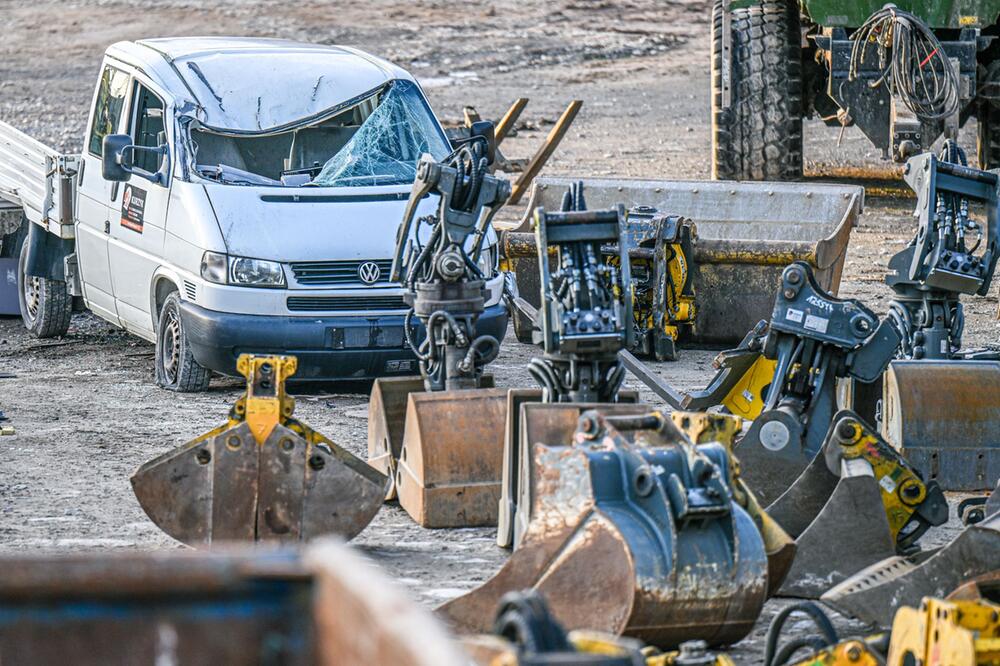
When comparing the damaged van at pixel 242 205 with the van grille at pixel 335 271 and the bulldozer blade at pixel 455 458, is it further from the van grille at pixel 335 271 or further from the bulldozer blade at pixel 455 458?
the bulldozer blade at pixel 455 458

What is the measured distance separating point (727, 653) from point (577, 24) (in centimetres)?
2606

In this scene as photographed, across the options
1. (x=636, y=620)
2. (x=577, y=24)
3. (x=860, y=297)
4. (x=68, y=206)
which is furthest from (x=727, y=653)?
(x=577, y=24)

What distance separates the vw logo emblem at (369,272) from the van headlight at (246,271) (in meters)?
0.42

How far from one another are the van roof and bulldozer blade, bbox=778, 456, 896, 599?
4975mm

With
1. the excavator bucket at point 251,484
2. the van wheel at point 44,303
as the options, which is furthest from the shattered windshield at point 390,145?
the excavator bucket at point 251,484

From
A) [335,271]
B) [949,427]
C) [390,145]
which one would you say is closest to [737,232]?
[390,145]

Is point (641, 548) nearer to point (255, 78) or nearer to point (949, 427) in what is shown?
point (949, 427)

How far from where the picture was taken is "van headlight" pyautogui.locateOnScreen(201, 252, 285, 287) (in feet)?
30.6

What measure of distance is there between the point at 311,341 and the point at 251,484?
114 inches

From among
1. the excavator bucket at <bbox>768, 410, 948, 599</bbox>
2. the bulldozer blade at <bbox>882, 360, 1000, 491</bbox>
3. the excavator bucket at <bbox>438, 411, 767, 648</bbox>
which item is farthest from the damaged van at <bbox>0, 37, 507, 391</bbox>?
the excavator bucket at <bbox>438, 411, 767, 648</bbox>

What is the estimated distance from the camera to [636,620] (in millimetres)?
5234

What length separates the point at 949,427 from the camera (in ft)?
24.2

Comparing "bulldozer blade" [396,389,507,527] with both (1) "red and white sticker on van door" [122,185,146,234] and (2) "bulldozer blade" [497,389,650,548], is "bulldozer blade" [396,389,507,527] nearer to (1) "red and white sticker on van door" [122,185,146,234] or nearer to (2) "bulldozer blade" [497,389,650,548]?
(2) "bulldozer blade" [497,389,650,548]

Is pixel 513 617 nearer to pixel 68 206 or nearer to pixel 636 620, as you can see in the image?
pixel 636 620
